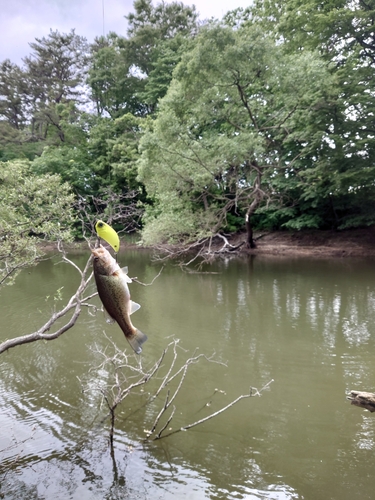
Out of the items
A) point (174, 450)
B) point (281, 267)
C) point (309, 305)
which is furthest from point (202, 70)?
point (174, 450)

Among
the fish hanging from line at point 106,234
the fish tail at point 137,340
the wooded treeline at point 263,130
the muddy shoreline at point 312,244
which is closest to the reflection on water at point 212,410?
the fish tail at point 137,340

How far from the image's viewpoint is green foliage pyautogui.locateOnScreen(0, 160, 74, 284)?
15.8ft

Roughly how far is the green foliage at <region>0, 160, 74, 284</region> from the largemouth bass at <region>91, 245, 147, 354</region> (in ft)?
11.2

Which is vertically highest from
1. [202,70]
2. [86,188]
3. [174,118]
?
[202,70]

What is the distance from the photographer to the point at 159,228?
49.5 feet

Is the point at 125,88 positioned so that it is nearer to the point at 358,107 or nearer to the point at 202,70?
the point at 202,70

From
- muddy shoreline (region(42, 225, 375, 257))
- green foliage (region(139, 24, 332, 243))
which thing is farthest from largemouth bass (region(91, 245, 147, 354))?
muddy shoreline (region(42, 225, 375, 257))

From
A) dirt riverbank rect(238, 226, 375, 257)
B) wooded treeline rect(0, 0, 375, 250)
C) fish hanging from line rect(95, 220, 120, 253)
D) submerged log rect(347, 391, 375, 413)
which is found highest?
wooded treeline rect(0, 0, 375, 250)

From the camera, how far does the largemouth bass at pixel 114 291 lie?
141 cm

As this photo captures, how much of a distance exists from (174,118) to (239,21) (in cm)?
872

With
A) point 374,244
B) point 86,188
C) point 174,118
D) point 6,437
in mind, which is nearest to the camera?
point 6,437

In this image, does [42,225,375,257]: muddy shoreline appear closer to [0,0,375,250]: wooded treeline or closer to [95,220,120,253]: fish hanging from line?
[0,0,375,250]: wooded treeline

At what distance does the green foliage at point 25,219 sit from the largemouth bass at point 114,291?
3.41 m

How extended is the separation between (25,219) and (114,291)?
16.5ft
